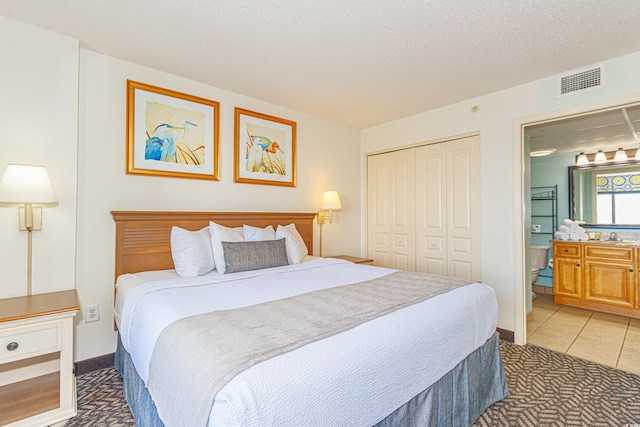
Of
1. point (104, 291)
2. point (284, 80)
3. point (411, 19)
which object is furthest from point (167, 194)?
point (411, 19)

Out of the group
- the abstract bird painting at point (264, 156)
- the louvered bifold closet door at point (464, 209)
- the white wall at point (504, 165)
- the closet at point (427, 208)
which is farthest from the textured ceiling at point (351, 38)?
the closet at point (427, 208)

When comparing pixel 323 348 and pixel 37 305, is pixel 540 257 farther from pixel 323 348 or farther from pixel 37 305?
pixel 37 305

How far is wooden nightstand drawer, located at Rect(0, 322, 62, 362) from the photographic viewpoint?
1.61 m

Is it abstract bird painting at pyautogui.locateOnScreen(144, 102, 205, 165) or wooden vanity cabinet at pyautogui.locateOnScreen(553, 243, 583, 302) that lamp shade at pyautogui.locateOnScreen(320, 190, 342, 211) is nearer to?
abstract bird painting at pyautogui.locateOnScreen(144, 102, 205, 165)

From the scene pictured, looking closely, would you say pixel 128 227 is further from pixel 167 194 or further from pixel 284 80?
pixel 284 80

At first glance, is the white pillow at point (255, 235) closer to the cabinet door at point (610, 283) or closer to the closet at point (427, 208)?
the closet at point (427, 208)

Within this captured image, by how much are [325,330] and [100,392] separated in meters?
1.89

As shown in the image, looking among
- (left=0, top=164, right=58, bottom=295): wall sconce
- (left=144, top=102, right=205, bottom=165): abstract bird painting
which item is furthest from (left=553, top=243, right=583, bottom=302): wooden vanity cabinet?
(left=0, top=164, right=58, bottom=295): wall sconce

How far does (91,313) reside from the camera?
2371 mm

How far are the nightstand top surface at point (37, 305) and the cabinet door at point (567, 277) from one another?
5.23 metres

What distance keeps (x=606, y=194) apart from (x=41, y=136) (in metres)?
6.47

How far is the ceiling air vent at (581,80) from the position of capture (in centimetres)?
254

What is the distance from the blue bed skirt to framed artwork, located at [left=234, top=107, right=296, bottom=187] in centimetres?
194

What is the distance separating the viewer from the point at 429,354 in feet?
4.71
